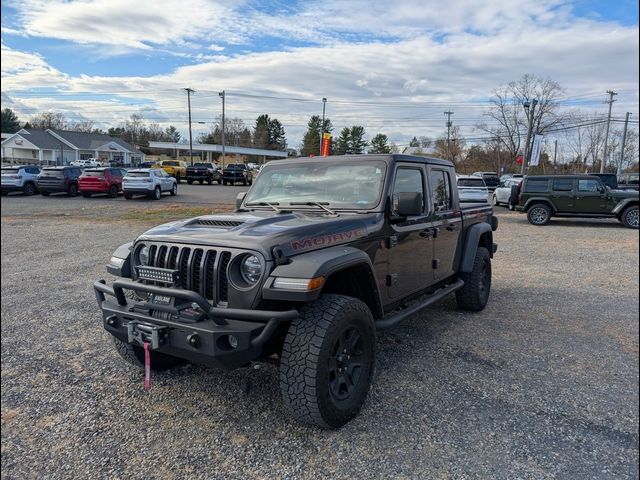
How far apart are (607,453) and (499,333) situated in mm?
2153

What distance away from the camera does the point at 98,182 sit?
22297 mm

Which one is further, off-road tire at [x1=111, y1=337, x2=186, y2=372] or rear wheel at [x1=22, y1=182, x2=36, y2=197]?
rear wheel at [x1=22, y1=182, x2=36, y2=197]

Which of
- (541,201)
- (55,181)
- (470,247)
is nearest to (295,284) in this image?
(470,247)

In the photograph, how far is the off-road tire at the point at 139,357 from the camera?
3.59 meters

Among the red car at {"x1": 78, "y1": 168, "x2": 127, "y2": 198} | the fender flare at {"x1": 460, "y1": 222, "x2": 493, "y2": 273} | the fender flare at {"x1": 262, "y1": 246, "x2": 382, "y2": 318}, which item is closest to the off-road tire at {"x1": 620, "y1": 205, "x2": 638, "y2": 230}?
the fender flare at {"x1": 460, "y1": 222, "x2": 493, "y2": 273}

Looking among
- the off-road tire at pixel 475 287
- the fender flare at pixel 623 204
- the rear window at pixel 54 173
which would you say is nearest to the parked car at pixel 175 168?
the rear window at pixel 54 173

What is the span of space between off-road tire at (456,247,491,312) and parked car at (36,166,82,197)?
74.4 ft

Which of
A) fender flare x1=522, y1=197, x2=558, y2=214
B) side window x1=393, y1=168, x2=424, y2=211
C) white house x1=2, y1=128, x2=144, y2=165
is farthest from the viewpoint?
white house x1=2, y1=128, x2=144, y2=165

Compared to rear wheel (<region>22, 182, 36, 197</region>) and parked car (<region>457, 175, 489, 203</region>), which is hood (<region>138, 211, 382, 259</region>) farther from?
rear wheel (<region>22, 182, 36, 197</region>)

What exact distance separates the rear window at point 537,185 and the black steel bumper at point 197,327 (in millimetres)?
15782

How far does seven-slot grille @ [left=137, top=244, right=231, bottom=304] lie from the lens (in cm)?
290

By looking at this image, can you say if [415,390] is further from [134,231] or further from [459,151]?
[459,151]

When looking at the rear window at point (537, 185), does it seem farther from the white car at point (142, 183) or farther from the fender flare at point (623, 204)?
the white car at point (142, 183)

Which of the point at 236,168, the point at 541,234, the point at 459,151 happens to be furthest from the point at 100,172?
the point at 459,151
